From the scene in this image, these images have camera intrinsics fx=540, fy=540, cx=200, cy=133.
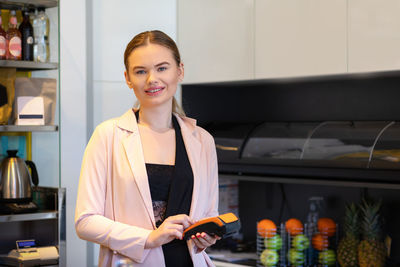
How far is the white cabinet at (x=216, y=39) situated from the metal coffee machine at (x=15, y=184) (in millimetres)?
1190

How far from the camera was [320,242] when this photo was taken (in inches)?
109

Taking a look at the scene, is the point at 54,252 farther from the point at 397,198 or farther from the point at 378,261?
the point at 397,198

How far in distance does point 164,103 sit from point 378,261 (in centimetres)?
157

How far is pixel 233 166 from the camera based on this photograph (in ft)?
9.50

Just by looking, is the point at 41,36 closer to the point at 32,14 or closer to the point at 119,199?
the point at 32,14

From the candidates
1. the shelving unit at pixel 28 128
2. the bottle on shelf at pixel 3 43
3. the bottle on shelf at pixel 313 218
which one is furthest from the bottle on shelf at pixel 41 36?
the bottle on shelf at pixel 313 218

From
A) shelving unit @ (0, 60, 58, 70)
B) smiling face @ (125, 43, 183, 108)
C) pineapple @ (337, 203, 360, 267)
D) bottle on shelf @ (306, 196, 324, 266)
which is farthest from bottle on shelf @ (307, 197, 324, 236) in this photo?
smiling face @ (125, 43, 183, 108)

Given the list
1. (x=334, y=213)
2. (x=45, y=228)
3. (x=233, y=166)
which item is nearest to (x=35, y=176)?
(x=45, y=228)

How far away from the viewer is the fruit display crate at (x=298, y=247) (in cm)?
276

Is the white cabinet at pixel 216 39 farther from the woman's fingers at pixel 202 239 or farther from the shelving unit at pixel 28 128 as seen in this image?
the woman's fingers at pixel 202 239

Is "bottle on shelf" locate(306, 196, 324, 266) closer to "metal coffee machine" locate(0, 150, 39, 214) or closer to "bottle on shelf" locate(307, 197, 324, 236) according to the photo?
"bottle on shelf" locate(307, 197, 324, 236)

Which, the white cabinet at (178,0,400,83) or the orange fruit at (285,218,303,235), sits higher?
the white cabinet at (178,0,400,83)

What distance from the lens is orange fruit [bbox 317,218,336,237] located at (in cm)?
280

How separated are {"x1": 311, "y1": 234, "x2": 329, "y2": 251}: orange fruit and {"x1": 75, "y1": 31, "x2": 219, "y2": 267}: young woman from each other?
1460mm
